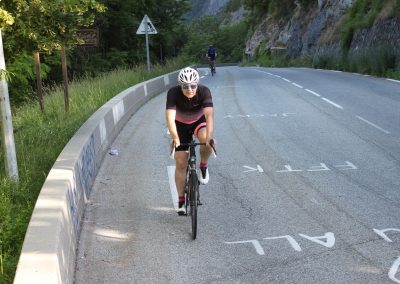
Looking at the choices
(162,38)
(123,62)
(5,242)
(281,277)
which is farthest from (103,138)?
(162,38)

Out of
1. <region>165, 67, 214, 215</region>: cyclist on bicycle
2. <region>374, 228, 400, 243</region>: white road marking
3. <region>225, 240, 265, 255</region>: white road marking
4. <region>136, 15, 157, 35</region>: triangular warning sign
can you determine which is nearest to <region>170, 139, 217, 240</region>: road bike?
<region>165, 67, 214, 215</region>: cyclist on bicycle

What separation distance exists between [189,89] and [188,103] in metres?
0.27

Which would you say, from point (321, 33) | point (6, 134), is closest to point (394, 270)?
point (6, 134)

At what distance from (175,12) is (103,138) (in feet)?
96.4

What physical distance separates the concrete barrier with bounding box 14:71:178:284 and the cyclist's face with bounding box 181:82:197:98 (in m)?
1.53

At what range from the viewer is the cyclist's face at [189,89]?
6008mm

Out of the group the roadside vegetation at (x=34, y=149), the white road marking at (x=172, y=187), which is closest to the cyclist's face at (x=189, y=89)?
the white road marking at (x=172, y=187)

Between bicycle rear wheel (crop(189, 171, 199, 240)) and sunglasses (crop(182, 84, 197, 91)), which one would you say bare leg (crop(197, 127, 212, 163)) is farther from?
sunglasses (crop(182, 84, 197, 91))

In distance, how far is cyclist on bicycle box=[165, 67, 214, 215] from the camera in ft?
19.7

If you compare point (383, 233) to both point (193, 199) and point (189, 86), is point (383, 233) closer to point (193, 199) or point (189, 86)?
point (193, 199)

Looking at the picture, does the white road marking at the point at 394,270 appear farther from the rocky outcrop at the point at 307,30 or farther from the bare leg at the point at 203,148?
the rocky outcrop at the point at 307,30

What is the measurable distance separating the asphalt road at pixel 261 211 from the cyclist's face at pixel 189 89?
1.50 metres

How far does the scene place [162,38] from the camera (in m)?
36.3

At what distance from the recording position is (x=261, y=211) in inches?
264
